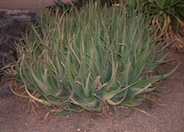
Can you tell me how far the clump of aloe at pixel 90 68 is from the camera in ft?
10.5

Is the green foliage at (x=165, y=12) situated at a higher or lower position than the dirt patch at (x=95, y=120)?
higher

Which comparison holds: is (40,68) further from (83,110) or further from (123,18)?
(123,18)

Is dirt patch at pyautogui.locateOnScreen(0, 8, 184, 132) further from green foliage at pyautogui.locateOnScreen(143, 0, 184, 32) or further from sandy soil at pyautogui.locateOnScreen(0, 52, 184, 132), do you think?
green foliage at pyautogui.locateOnScreen(143, 0, 184, 32)

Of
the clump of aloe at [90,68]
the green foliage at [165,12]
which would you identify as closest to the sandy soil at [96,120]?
the clump of aloe at [90,68]

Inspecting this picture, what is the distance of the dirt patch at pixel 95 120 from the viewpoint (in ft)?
10.6

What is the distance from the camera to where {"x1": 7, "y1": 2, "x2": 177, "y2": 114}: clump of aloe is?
10.5 feet

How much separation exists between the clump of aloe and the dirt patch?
11 centimetres

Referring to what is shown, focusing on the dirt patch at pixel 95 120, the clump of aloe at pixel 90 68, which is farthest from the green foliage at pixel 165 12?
the dirt patch at pixel 95 120

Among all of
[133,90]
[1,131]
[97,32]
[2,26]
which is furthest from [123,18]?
[2,26]

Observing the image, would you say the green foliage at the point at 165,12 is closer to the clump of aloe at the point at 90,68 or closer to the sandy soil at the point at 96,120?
the clump of aloe at the point at 90,68

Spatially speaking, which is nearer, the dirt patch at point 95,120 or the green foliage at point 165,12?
the dirt patch at point 95,120

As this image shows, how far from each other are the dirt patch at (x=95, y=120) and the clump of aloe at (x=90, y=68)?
0.11 meters

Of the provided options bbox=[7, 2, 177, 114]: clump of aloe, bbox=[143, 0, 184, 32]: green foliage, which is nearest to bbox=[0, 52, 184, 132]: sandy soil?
bbox=[7, 2, 177, 114]: clump of aloe

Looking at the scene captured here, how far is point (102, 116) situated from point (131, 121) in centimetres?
30
